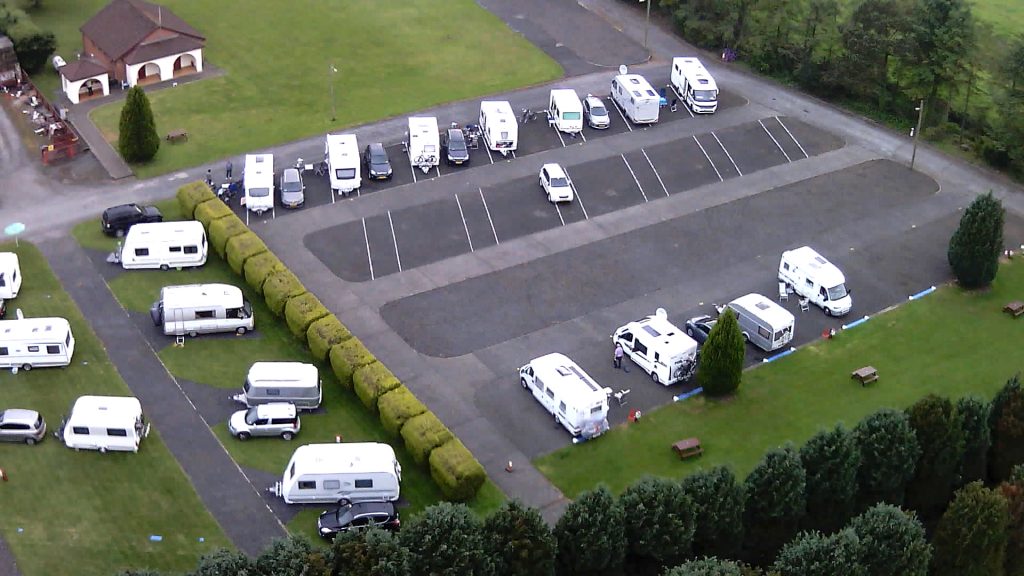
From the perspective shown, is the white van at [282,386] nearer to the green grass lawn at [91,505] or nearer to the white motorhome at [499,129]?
the green grass lawn at [91,505]

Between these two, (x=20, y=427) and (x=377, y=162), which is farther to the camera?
(x=377, y=162)

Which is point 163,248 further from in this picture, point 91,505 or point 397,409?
point 397,409

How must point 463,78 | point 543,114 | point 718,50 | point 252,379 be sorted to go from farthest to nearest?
point 718,50
point 463,78
point 543,114
point 252,379

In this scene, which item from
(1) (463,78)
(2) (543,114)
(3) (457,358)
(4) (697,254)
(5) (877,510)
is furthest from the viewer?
(1) (463,78)

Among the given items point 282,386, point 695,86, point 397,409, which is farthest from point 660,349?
point 695,86

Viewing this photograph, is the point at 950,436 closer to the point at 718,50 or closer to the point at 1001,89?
the point at 1001,89

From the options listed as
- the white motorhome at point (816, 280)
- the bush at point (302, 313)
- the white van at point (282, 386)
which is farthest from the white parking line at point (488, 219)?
the white van at point (282, 386)

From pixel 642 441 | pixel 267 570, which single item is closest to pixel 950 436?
pixel 642 441
